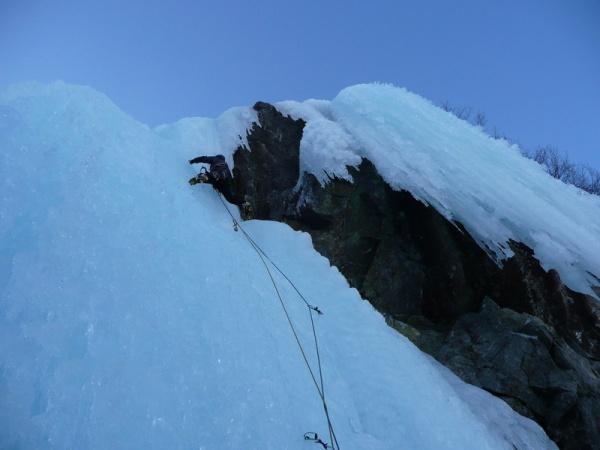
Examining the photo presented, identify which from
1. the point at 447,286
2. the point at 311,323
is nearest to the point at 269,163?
the point at 447,286

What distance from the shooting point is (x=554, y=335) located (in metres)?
5.77

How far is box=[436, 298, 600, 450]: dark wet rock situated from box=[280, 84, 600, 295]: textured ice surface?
129 centimetres

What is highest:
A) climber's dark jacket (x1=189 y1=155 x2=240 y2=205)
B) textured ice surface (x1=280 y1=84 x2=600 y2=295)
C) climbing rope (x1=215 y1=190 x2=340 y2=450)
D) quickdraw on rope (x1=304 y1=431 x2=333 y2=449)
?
textured ice surface (x1=280 y1=84 x2=600 y2=295)

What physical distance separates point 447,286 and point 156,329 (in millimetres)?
5110

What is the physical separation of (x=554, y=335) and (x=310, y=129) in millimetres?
5820

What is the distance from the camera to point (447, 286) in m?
6.80

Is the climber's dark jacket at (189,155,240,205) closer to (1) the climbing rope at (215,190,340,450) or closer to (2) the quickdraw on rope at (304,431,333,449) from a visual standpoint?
(1) the climbing rope at (215,190,340,450)

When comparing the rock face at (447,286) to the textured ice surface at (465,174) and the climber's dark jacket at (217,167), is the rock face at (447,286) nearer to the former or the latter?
the textured ice surface at (465,174)

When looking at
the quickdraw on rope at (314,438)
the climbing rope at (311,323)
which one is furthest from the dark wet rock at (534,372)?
the quickdraw on rope at (314,438)

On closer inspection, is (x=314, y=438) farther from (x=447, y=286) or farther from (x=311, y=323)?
(x=447, y=286)

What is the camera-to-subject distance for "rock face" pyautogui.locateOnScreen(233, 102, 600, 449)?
535 centimetres

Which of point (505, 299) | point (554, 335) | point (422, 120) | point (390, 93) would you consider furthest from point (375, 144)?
point (554, 335)

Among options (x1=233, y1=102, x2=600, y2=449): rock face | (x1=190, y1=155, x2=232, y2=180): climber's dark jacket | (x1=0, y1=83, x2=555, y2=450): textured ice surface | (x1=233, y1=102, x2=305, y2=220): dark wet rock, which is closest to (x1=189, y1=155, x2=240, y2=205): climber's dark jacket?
(x1=190, y1=155, x2=232, y2=180): climber's dark jacket

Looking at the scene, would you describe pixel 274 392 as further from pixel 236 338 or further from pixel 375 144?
pixel 375 144
